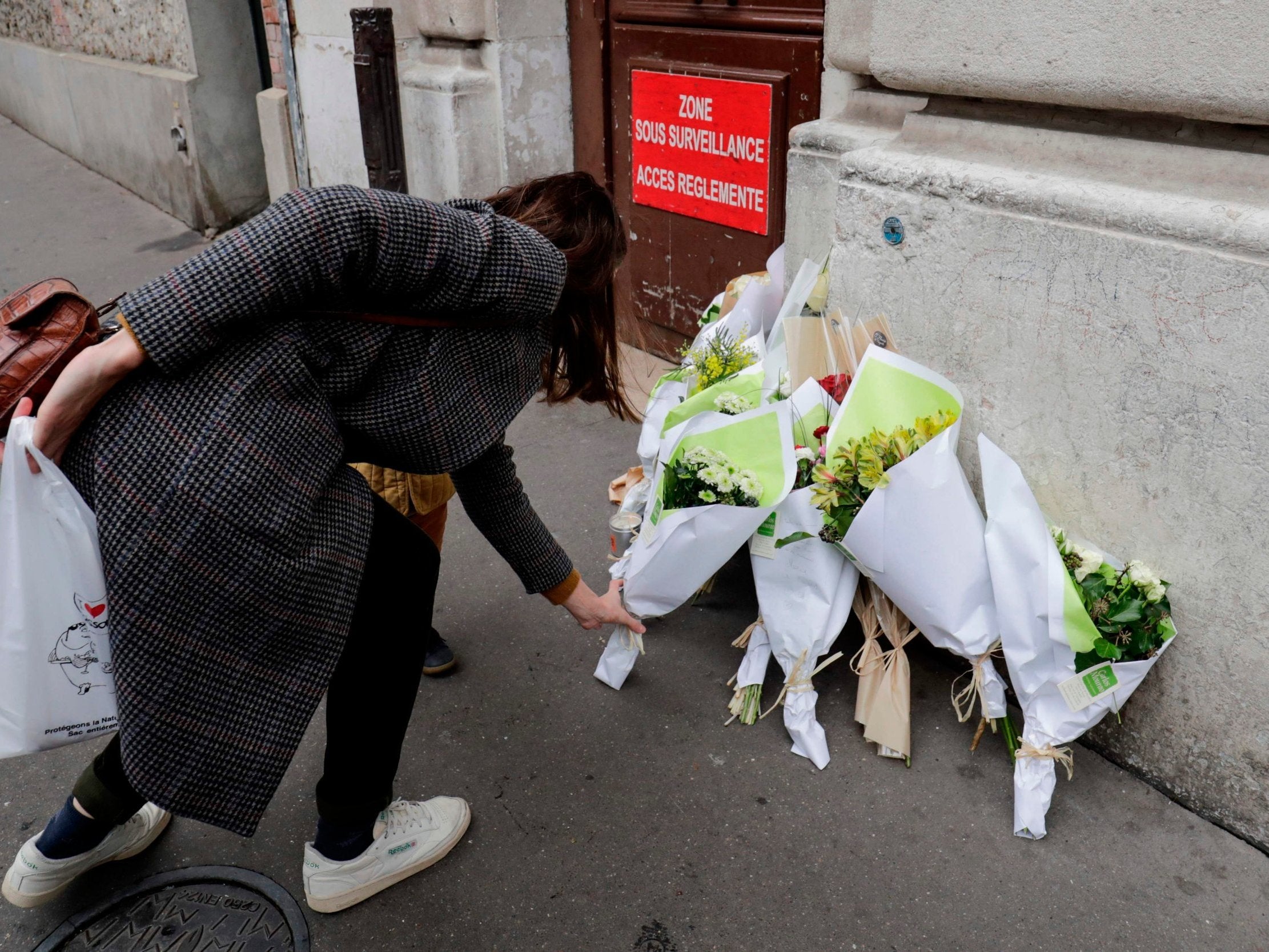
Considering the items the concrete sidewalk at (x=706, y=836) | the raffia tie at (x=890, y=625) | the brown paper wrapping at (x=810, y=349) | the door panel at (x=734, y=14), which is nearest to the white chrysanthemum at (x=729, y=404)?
the brown paper wrapping at (x=810, y=349)

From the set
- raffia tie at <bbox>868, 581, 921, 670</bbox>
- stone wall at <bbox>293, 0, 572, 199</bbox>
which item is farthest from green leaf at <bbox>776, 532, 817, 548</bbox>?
stone wall at <bbox>293, 0, 572, 199</bbox>

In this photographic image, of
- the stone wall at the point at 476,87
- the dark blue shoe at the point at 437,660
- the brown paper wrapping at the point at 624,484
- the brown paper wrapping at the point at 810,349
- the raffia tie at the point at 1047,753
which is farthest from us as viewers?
the stone wall at the point at 476,87

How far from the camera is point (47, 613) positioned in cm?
164

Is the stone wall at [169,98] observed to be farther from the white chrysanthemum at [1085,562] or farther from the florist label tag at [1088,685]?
the florist label tag at [1088,685]

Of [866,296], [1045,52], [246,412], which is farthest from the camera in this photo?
[866,296]

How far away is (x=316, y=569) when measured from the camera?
163cm

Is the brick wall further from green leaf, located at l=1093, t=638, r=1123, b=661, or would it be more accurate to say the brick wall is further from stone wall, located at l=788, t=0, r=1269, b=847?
green leaf, located at l=1093, t=638, r=1123, b=661

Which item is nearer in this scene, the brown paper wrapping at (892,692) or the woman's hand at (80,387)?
the woman's hand at (80,387)

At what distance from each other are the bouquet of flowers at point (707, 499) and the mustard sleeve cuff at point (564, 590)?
0.30 meters

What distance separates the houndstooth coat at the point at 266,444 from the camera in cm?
147

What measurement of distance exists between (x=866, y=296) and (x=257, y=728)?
1818 mm

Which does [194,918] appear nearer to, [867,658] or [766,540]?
[766,540]

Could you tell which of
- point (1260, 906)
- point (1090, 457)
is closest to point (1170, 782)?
point (1260, 906)

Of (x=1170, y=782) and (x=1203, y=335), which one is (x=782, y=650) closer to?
(x=1170, y=782)
